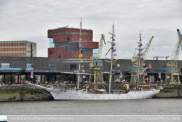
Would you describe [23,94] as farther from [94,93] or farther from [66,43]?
[66,43]

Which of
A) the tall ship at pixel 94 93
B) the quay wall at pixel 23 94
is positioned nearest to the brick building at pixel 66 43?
the tall ship at pixel 94 93

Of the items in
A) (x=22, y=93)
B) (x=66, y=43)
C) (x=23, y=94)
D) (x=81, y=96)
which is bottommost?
(x=81, y=96)

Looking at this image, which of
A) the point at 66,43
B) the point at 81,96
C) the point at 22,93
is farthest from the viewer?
the point at 66,43

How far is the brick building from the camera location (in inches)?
7229

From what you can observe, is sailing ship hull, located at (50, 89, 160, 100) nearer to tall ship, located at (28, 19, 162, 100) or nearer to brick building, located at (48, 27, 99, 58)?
tall ship, located at (28, 19, 162, 100)

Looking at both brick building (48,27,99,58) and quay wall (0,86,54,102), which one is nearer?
quay wall (0,86,54,102)

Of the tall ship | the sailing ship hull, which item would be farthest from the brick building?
the sailing ship hull

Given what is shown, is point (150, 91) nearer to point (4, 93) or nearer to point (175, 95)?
point (175, 95)

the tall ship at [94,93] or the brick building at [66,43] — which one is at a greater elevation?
the brick building at [66,43]

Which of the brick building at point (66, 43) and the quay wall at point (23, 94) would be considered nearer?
the quay wall at point (23, 94)

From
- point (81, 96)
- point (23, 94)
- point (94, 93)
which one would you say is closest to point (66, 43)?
point (23, 94)

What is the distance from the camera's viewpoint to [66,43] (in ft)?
616

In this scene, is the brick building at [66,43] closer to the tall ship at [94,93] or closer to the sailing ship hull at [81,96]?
the tall ship at [94,93]

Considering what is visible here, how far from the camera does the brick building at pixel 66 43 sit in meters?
184
